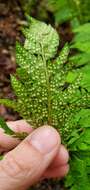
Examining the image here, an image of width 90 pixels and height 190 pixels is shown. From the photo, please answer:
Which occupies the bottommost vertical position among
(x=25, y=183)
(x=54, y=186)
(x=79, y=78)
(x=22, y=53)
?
(x=54, y=186)

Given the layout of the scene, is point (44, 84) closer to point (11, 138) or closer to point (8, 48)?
point (11, 138)

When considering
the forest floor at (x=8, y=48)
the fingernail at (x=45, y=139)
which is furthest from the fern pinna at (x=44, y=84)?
the forest floor at (x=8, y=48)

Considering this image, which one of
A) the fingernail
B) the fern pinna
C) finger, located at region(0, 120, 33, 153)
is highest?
the fern pinna

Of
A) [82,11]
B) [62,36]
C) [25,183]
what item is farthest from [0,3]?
[25,183]

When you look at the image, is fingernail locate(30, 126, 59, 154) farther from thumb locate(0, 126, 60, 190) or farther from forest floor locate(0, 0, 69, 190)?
forest floor locate(0, 0, 69, 190)

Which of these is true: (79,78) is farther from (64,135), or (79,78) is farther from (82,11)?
(82,11)

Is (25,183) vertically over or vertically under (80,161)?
under

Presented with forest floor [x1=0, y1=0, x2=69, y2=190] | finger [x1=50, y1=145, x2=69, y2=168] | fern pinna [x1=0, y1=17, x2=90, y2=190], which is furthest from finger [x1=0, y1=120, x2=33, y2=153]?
forest floor [x1=0, y1=0, x2=69, y2=190]

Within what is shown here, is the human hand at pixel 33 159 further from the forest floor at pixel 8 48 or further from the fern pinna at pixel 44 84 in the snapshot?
the forest floor at pixel 8 48
